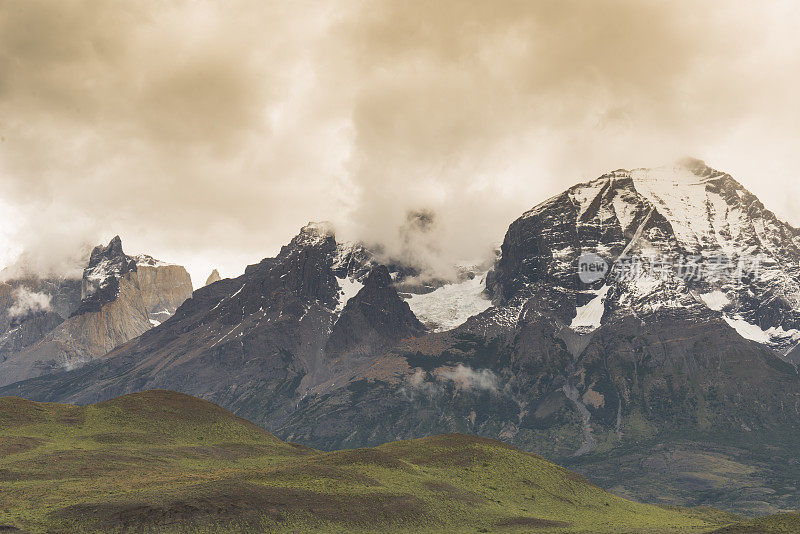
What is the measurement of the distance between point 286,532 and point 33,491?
6123 cm

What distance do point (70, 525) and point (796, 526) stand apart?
135 m

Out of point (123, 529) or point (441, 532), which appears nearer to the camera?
point (123, 529)

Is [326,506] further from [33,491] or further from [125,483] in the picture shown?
[33,491]

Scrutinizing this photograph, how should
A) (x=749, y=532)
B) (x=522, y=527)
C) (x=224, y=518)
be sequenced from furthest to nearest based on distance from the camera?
(x=522, y=527) < (x=224, y=518) < (x=749, y=532)

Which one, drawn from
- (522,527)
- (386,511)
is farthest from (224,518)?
(522,527)

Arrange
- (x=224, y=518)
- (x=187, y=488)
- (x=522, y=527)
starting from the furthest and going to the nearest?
(x=522, y=527) < (x=187, y=488) < (x=224, y=518)

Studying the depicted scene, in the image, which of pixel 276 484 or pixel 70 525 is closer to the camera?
pixel 70 525

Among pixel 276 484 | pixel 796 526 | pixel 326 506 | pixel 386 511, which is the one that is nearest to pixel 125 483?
pixel 276 484

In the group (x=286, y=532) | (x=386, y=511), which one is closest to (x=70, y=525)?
(x=286, y=532)

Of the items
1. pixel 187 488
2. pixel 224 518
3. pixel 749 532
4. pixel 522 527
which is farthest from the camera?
pixel 522 527

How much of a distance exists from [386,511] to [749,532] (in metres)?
78.0

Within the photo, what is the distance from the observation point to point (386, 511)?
191875 mm

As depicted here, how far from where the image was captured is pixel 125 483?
652ft

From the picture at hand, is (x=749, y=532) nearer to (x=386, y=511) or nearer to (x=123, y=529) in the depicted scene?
(x=386, y=511)
